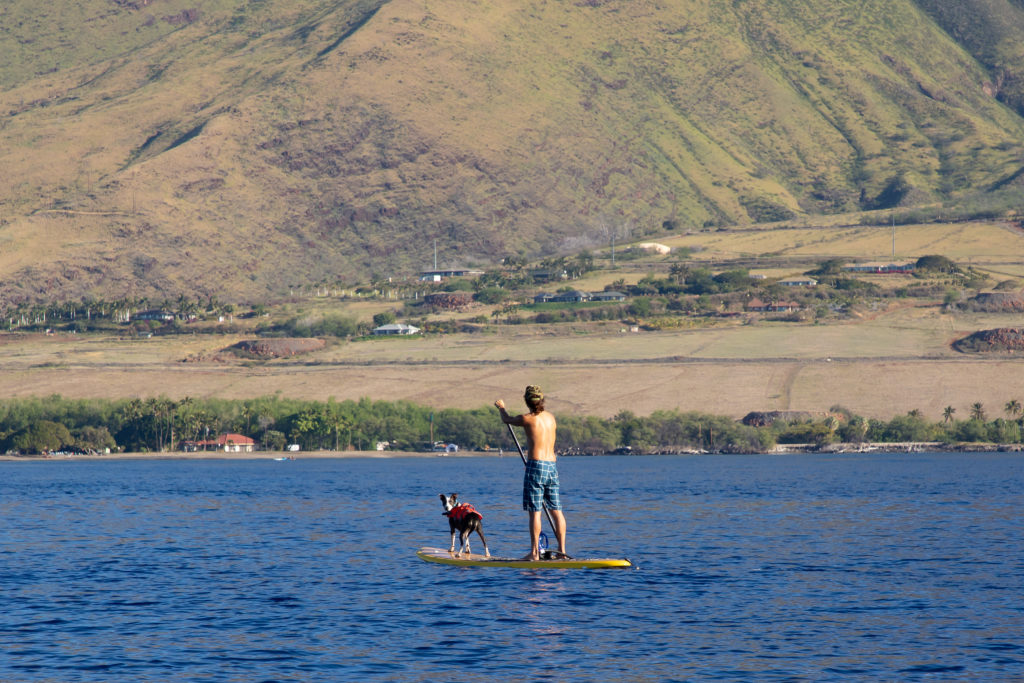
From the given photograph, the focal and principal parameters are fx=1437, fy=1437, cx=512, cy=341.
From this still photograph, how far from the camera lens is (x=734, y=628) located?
35.3m

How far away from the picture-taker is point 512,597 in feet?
131

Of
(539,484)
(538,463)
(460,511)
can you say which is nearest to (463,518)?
(460,511)

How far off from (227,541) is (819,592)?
27.8 meters

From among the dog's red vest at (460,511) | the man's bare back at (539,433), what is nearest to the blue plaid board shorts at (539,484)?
the man's bare back at (539,433)

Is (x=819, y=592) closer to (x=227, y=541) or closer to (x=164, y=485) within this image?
(x=227, y=541)

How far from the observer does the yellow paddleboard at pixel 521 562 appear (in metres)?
42.4

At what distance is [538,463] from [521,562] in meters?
3.72

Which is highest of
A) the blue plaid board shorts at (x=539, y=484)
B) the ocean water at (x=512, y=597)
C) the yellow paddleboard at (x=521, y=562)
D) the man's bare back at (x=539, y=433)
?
the man's bare back at (x=539, y=433)

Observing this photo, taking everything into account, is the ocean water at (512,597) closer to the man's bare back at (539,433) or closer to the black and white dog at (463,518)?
the black and white dog at (463,518)

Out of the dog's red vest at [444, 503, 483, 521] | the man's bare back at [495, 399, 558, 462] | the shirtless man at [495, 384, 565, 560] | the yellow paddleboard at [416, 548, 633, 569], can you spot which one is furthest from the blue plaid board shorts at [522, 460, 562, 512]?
the dog's red vest at [444, 503, 483, 521]

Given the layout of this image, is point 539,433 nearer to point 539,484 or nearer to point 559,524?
point 539,484

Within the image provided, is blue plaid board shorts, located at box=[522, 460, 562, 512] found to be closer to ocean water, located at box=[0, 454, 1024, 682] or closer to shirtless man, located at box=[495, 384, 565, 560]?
shirtless man, located at box=[495, 384, 565, 560]

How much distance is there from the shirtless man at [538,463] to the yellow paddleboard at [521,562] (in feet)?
1.91

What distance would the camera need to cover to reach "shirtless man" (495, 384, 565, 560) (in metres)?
39.6
